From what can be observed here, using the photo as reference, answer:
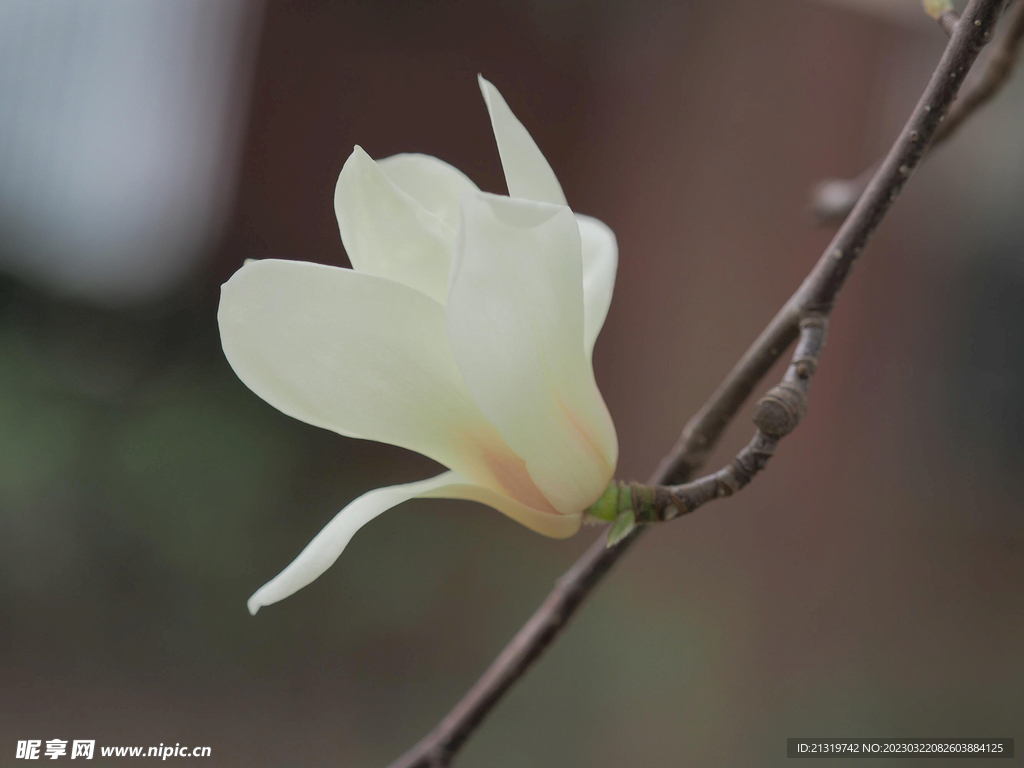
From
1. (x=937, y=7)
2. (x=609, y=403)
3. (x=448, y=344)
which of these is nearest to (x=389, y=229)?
(x=448, y=344)

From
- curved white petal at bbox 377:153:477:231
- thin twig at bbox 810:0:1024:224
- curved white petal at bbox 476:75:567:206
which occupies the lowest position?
curved white petal at bbox 377:153:477:231

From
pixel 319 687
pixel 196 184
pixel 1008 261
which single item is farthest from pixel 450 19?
pixel 319 687

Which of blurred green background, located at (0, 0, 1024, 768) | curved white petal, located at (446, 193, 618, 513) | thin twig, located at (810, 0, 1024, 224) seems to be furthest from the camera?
blurred green background, located at (0, 0, 1024, 768)

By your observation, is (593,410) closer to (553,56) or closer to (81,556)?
(81,556)

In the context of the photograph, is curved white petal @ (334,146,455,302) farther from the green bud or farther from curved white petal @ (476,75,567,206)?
the green bud

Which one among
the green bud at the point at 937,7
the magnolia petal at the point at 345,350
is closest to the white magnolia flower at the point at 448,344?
the magnolia petal at the point at 345,350

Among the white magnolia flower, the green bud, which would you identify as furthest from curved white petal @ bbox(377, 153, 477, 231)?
the green bud

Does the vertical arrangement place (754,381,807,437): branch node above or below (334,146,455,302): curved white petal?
below
